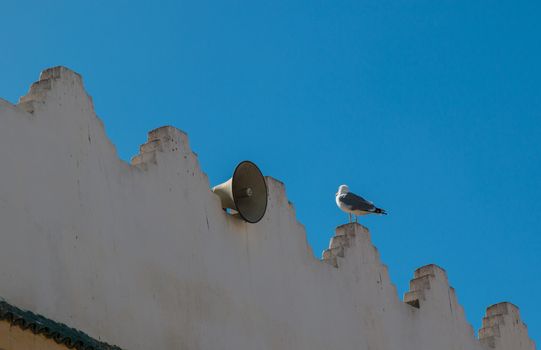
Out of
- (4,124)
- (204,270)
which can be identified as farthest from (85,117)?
(204,270)

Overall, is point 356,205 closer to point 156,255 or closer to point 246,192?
point 246,192

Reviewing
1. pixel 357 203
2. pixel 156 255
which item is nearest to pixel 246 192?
pixel 156 255

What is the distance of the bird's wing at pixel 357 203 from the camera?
17906mm

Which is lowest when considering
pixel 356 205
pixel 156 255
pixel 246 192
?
pixel 156 255

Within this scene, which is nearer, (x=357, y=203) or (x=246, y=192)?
(x=246, y=192)

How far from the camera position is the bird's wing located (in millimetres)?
17906

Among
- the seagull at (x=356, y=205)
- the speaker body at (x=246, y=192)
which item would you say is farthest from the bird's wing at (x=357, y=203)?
the speaker body at (x=246, y=192)

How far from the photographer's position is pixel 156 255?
1425 cm

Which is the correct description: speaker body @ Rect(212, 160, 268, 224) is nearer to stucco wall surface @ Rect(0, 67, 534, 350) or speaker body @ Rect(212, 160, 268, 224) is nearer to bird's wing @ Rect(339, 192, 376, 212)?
stucco wall surface @ Rect(0, 67, 534, 350)

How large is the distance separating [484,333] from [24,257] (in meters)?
9.51

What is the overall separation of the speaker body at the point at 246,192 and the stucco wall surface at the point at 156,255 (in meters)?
0.16

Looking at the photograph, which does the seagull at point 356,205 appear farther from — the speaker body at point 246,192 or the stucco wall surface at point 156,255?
the speaker body at point 246,192

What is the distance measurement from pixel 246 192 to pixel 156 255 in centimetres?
182

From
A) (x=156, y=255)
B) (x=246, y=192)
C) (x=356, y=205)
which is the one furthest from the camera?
(x=356, y=205)
